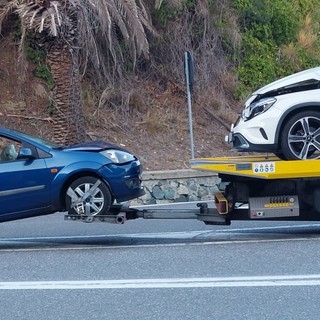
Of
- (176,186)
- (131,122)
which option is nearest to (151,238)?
(176,186)

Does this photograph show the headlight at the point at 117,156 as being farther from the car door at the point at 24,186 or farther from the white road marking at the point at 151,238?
the white road marking at the point at 151,238

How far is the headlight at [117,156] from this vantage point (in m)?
11.1

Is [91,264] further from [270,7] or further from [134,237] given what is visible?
[270,7]

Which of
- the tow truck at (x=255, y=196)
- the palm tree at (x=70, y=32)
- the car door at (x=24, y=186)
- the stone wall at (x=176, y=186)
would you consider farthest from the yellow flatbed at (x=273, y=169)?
the palm tree at (x=70, y=32)

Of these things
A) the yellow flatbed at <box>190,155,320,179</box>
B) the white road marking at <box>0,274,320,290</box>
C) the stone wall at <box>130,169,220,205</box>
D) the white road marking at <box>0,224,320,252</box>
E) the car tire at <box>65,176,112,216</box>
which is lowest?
the white road marking at <box>0,274,320,290</box>

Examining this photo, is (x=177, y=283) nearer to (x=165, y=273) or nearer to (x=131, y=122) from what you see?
(x=165, y=273)

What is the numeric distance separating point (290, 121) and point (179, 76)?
13786 millimetres

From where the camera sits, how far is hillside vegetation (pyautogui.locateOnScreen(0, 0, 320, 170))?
21828mm

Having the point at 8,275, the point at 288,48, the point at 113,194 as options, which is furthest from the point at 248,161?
the point at 288,48

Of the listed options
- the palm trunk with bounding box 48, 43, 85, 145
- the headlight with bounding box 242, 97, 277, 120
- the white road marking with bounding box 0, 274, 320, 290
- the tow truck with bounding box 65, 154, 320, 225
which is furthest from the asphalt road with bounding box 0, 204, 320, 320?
the palm trunk with bounding box 48, 43, 85, 145

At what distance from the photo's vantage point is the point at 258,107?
1093cm

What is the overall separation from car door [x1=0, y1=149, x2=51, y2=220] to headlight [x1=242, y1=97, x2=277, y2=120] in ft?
8.49

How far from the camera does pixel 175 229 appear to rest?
12.8m

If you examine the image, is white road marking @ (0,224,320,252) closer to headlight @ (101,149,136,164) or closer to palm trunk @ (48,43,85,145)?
headlight @ (101,149,136,164)
